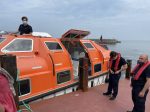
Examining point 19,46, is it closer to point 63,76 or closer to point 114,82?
point 63,76

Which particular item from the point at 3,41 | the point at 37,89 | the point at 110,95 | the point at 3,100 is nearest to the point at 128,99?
the point at 110,95

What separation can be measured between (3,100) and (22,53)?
A: 14.3 feet

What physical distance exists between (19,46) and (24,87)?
118 centimetres

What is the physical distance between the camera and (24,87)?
557 centimetres

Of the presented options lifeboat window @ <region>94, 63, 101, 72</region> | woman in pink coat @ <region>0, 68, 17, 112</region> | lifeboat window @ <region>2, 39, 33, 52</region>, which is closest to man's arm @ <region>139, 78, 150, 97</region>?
lifeboat window @ <region>2, 39, 33, 52</region>

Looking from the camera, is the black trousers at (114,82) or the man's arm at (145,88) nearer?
the man's arm at (145,88)

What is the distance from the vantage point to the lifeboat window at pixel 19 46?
5.86 m

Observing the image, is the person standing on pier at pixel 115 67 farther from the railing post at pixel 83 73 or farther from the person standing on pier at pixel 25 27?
the person standing on pier at pixel 25 27

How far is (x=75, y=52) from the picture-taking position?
372 inches

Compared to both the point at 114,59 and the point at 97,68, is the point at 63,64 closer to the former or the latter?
the point at 114,59

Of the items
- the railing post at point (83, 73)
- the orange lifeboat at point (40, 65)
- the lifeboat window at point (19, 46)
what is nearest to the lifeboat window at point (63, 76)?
the orange lifeboat at point (40, 65)

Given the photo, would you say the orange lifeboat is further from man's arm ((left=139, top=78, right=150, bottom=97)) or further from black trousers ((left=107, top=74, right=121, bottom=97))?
man's arm ((left=139, top=78, right=150, bottom=97))

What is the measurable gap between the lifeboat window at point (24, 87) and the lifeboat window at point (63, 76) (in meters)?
→ 1.29

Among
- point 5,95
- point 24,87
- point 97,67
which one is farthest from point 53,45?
point 5,95
